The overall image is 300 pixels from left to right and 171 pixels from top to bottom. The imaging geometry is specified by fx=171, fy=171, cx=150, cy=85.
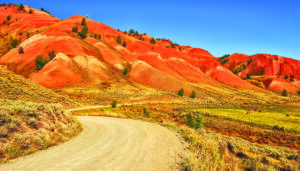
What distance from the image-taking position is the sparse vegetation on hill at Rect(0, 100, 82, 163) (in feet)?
25.5

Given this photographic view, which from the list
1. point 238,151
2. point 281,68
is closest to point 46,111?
point 238,151

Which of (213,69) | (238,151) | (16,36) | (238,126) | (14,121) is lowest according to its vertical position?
(238,126)

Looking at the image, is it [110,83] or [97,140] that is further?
[110,83]

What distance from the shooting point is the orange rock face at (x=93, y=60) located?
7800 cm

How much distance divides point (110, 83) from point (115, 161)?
236 ft

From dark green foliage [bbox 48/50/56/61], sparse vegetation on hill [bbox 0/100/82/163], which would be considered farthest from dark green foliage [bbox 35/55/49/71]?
sparse vegetation on hill [bbox 0/100/82/163]

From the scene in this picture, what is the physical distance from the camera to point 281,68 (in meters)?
160

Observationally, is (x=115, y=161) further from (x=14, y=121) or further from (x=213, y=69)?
(x=213, y=69)

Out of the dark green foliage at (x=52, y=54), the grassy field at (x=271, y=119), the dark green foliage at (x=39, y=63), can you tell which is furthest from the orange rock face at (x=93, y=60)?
the grassy field at (x=271, y=119)

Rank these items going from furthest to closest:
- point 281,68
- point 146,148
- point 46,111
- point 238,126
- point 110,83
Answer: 1. point 281,68
2. point 110,83
3. point 238,126
4. point 46,111
5. point 146,148

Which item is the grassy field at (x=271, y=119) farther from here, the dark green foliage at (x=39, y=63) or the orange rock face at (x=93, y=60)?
the dark green foliage at (x=39, y=63)

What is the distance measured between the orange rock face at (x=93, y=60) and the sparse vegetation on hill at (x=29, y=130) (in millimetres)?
65075

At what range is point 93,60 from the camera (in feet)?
292

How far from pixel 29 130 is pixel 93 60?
84.6 metres
